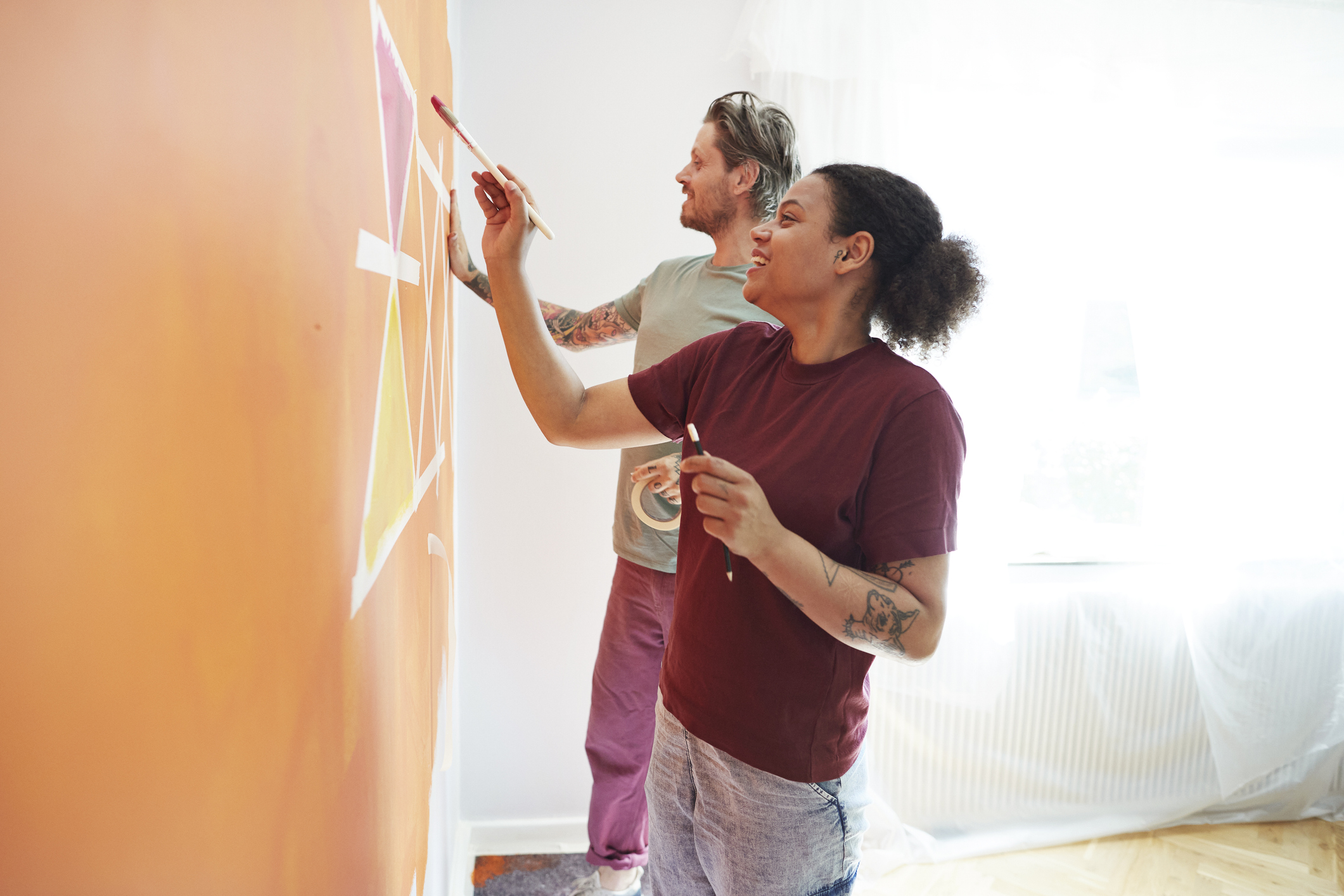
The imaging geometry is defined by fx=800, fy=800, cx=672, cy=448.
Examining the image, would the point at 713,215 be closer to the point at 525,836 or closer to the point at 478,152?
the point at 478,152

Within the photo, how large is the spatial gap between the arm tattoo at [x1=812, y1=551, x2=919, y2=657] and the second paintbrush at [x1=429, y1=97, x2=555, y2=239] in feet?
1.72

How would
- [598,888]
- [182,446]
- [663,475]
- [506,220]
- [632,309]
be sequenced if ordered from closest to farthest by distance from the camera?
1. [182,446]
2. [506,220]
3. [663,475]
4. [632,309]
5. [598,888]

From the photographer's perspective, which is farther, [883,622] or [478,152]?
[478,152]

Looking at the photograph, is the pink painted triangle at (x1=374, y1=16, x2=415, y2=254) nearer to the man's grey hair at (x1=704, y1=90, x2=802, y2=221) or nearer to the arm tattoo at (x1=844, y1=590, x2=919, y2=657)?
the arm tattoo at (x1=844, y1=590, x2=919, y2=657)

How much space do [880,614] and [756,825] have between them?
322mm

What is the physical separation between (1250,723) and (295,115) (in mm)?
3161

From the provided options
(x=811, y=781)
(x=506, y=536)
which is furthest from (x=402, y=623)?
(x=506, y=536)

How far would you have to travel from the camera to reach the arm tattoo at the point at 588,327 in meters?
Answer: 1.75

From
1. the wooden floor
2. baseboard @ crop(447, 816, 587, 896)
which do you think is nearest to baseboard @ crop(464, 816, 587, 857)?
baseboard @ crop(447, 816, 587, 896)

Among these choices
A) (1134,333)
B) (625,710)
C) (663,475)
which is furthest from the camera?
(1134,333)

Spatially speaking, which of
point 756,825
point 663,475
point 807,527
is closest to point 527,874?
point 663,475

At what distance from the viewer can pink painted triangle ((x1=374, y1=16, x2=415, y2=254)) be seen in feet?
2.51

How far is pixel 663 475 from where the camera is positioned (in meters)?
1.45

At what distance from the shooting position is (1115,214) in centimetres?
246
